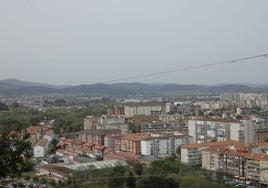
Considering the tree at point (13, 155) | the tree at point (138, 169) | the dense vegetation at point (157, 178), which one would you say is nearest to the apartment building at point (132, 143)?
the dense vegetation at point (157, 178)

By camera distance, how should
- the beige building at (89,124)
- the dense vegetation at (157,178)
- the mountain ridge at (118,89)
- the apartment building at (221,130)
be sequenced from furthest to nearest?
the mountain ridge at (118,89)
the beige building at (89,124)
the apartment building at (221,130)
the dense vegetation at (157,178)

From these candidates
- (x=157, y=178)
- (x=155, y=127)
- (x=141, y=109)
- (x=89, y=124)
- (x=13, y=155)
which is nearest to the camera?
(x=13, y=155)

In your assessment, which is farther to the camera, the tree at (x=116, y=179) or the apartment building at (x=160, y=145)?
the apartment building at (x=160, y=145)

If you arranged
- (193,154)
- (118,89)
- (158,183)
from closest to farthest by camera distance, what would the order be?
(158,183) < (193,154) < (118,89)

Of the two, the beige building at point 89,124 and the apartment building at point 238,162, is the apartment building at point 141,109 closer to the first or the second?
the beige building at point 89,124

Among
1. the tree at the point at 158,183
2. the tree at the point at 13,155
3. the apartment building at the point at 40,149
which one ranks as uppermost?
the tree at the point at 13,155

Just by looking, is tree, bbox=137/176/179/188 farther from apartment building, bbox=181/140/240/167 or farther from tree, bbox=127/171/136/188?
apartment building, bbox=181/140/240/167

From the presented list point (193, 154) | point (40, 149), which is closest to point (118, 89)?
point (40, 149)

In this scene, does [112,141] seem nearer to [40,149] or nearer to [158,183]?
[40,149]
